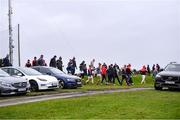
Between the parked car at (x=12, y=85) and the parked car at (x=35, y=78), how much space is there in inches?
78.2

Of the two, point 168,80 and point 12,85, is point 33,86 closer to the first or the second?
point 12,85

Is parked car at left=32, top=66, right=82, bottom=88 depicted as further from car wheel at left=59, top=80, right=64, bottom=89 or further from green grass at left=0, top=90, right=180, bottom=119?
green grass at left=0, top=90, right=180, bottom=119

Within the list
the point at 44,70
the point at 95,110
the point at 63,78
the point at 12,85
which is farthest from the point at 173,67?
the point at 95,110

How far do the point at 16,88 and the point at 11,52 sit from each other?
12078 millimetres

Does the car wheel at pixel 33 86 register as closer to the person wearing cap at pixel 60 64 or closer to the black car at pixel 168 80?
the black car at pixel 168 80

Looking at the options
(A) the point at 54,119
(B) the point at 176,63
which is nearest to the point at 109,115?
(A) the point at 54,119

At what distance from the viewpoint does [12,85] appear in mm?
24109

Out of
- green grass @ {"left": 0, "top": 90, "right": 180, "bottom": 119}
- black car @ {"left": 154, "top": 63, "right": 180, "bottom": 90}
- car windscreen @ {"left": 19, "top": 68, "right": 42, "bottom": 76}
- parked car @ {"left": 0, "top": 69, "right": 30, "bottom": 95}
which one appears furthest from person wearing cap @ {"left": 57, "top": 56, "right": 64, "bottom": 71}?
green grass @ {"left": 0, "top": 90, "right": 180, "bottom": 119}

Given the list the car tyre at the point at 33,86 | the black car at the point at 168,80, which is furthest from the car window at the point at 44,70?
the black car at the point at 168,80

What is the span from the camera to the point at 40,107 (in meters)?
17.5

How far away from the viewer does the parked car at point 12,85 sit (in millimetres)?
23438

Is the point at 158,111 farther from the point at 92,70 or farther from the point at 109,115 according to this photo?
the point at 92,70

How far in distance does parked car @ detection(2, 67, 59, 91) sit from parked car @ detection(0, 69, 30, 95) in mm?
1986

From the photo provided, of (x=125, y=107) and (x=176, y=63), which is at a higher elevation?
(x=176, y=63)
